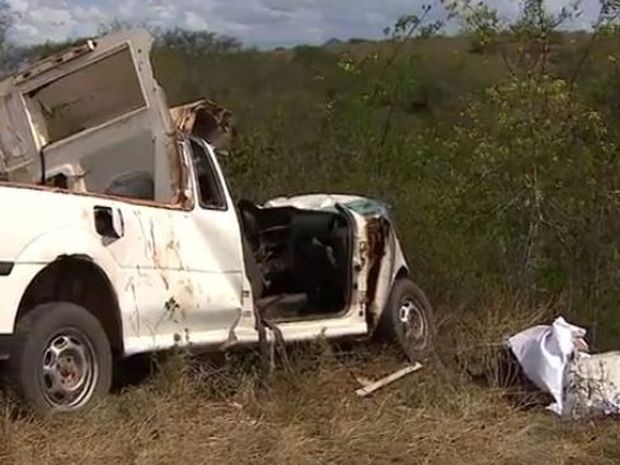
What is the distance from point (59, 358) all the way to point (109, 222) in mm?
815

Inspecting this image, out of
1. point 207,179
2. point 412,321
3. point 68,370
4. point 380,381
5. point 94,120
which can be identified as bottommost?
point 412,321

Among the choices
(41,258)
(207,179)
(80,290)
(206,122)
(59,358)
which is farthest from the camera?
(206,122)

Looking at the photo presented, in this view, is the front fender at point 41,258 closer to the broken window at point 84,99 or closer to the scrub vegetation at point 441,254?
the scrub vegetation at point 441,254

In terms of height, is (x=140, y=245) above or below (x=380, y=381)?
above

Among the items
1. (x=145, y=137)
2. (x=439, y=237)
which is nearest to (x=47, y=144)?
(x=145, y=137)

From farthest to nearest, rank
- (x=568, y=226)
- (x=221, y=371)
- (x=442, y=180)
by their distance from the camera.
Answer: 1. (x=442, y=180)
2. (x=568, y=226)
3. (x=221, y=371)

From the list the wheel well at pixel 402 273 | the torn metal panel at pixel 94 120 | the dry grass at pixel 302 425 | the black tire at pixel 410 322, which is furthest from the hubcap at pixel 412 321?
the torn metal panel at pixel 94 120

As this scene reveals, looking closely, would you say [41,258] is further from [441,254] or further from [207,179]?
[441,254]

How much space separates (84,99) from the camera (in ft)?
28.6

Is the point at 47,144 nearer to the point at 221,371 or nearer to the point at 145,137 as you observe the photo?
the point at 145,137

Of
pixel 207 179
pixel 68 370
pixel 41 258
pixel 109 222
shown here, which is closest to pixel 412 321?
pixel 207 179

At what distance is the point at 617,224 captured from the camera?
1188 cm

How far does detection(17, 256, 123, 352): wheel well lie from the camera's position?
7.36 meters

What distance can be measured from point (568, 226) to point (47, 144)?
4913mm
